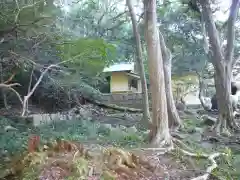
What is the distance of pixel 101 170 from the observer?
4922 mm

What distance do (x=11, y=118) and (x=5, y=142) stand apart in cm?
354

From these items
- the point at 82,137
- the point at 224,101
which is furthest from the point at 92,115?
the point at 224,101

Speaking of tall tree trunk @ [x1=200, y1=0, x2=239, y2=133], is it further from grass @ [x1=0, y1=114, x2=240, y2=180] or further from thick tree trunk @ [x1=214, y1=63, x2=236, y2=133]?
grass @ [x1=0, y1=114, x2=240, y2=180]

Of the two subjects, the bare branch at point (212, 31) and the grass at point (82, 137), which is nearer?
the grass at point (82, 137)

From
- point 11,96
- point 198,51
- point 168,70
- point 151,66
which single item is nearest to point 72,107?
point 11,96

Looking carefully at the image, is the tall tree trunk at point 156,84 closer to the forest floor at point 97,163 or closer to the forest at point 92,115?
the forest at point 92,115

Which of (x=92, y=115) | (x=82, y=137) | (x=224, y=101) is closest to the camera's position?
(x=82, y=137)

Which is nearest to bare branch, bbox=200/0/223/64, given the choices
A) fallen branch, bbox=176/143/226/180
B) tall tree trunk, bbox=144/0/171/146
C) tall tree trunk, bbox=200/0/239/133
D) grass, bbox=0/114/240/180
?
tall tree trunk, bbox=200/0/239/133

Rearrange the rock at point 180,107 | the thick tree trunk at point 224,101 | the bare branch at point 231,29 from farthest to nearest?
the rock at point 180,107
the bare branch at point 231,29
the thick tree trunk at point 224,101

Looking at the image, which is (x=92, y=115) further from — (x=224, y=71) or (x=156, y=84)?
(x=156, y=84)

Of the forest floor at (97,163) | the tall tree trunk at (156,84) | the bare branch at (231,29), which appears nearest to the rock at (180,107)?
the bare branch at (231,29)

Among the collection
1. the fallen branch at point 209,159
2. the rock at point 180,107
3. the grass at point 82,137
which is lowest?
A: the fallen branch at point 209,159

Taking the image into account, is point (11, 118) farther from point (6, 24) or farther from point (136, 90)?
point (136, 90)

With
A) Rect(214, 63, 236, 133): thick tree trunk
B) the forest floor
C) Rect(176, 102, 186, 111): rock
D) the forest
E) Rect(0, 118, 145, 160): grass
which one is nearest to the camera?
the forest floor
